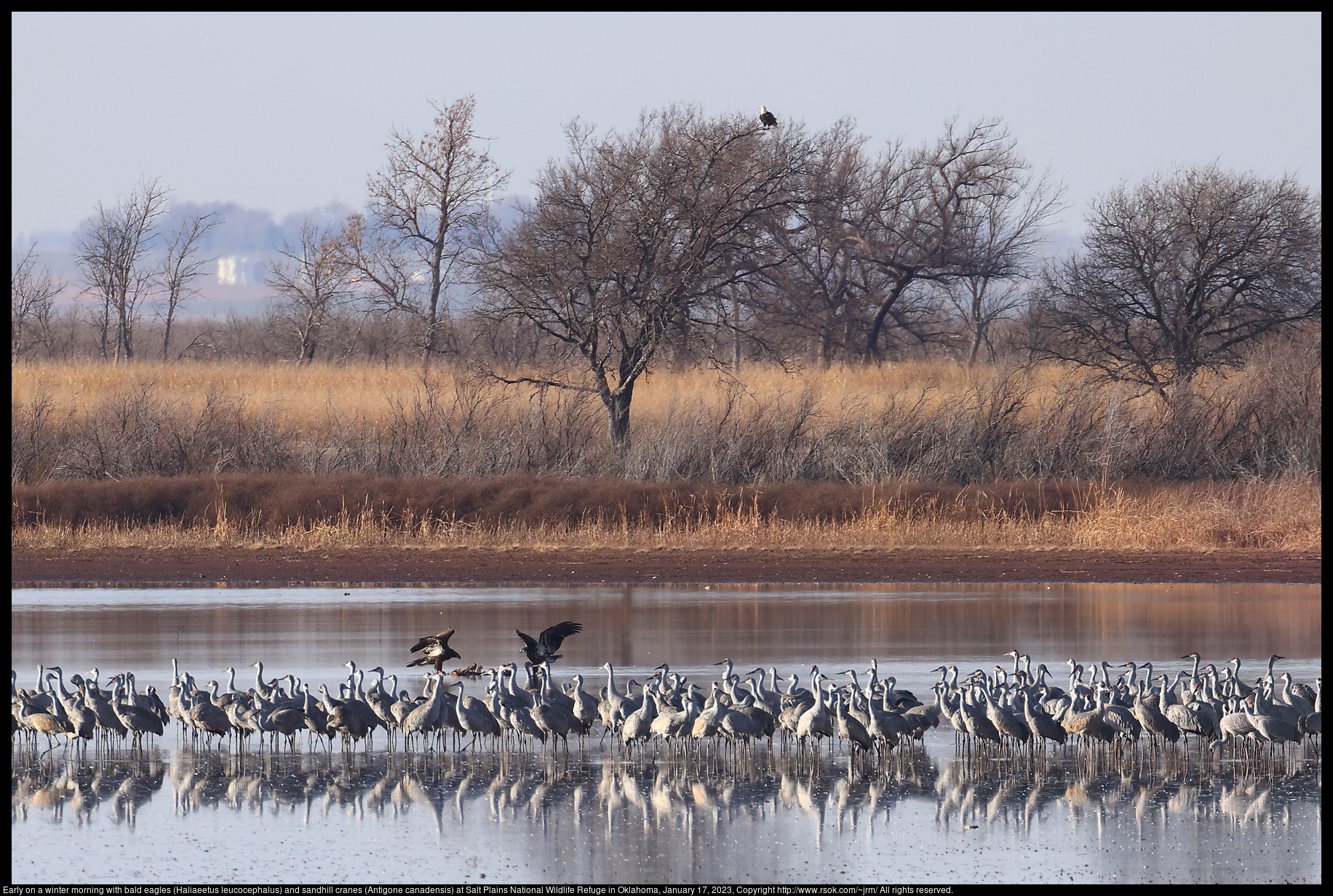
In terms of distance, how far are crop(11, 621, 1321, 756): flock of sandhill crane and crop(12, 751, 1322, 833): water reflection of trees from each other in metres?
0.22

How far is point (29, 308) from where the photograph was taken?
4169cm

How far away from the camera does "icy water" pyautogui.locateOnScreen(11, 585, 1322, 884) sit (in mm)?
7715

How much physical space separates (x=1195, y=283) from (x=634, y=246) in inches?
528

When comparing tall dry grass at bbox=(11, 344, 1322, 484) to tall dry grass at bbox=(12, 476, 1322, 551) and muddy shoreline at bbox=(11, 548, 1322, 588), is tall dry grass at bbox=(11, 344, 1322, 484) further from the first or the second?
muddy shoreline at bbox=(11, 548, 1322, 588)

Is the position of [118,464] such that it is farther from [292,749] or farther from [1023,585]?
[292,749]

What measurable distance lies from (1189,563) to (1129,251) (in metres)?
15.9

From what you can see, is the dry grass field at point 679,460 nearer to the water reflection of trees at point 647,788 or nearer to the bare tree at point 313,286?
the bare tree at point 313,286

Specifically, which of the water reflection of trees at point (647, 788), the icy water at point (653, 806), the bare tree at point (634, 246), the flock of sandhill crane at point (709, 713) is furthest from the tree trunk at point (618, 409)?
the water reflection of trees at point (647, 788)

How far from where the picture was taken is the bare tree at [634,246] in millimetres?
31234

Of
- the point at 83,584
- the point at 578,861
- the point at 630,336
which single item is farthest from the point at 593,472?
the point at 578,861

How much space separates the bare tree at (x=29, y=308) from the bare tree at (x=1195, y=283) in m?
26.6

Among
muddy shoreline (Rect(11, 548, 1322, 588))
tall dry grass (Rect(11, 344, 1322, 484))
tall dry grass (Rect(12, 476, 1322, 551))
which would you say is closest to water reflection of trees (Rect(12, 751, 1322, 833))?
muddy shoreline (Rect(11, 548, 1322, 588))

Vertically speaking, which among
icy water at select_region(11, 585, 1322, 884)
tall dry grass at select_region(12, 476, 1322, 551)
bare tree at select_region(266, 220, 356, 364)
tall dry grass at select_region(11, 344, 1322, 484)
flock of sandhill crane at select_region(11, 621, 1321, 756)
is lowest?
icy water at select_region(11, 585, 1322, 884)

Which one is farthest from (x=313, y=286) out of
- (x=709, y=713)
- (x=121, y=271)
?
(x=709, y=713)
